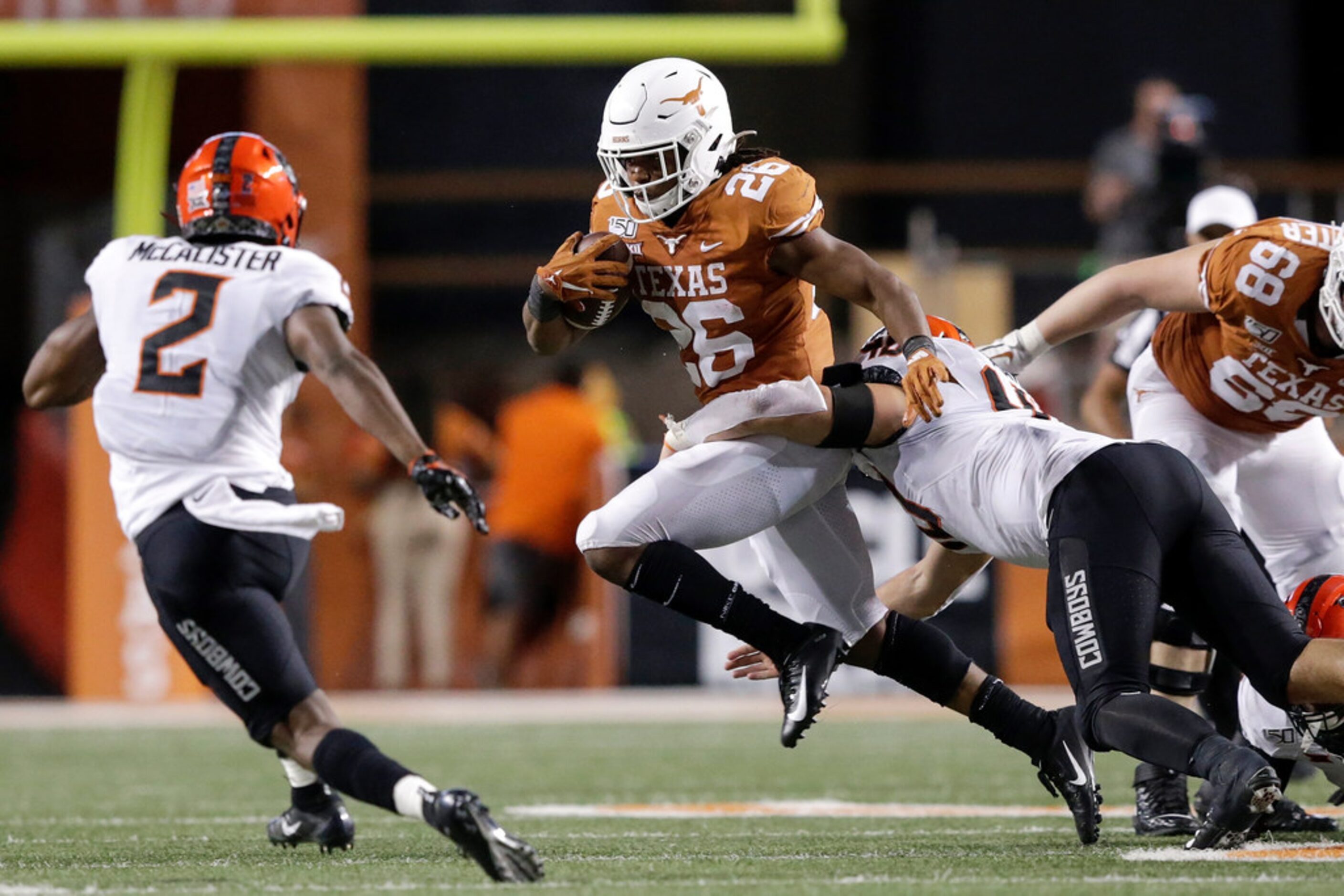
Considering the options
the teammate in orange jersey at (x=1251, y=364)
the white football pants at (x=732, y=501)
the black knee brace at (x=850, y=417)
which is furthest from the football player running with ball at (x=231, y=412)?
the teammate in orange jersey at (x=1251, y=364)

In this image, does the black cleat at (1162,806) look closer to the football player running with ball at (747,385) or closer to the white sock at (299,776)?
the football player running with ball at (747,385)

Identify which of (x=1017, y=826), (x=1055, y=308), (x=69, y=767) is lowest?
(x=69, y=767)

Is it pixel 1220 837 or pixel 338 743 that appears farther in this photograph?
pixel 338 743

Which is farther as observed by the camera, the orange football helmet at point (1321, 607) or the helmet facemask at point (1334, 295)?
the orange football helmet at point (1321, 607)

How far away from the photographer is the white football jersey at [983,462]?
13.1 feet

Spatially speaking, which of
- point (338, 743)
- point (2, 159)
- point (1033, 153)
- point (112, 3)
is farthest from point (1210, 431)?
point (2, 159)

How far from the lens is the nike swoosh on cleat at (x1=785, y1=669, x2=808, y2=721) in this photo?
4.11 m

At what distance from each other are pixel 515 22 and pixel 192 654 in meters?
4.76

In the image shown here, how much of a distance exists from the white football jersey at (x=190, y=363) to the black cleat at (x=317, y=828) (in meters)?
0.74

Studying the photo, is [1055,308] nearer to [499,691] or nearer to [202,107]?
[499,691]

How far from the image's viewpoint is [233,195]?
447 centimetres

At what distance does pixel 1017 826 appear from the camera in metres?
4.68

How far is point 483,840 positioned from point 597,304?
1.35 m

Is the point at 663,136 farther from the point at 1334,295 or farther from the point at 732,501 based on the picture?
the point at 1334,295
